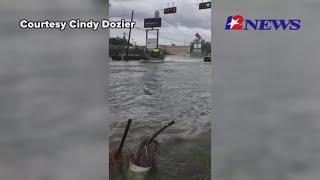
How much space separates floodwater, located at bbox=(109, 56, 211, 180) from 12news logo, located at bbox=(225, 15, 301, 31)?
403 mm

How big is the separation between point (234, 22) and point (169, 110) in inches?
111

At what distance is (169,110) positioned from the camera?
4.50m

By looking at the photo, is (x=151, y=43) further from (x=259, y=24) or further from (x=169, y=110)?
(x=259, y=24)

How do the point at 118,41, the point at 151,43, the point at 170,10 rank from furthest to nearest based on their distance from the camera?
the point at 151,43
the point at 170,10
the point at 118,41

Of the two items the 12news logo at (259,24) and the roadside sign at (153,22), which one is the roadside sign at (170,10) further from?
the 12news logo at (259,24)

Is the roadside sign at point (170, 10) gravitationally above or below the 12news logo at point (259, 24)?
above

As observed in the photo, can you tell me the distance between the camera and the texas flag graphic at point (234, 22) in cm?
175

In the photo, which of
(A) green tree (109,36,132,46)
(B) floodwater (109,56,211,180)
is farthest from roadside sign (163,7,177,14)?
(A) green tree (109,36,132,46)

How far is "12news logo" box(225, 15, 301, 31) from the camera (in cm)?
175

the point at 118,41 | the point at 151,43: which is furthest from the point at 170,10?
the point at 118,41

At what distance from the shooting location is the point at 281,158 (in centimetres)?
188

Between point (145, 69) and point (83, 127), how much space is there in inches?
114

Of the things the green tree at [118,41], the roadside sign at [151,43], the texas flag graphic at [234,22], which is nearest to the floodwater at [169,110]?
the green tree at [118,41]

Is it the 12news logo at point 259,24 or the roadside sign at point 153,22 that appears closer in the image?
the 12news logo at point 259,24
